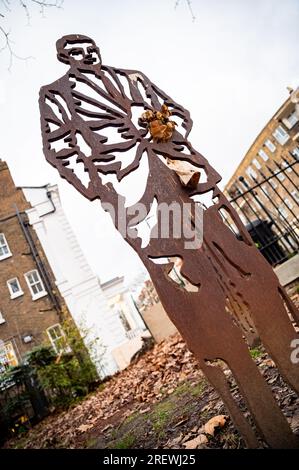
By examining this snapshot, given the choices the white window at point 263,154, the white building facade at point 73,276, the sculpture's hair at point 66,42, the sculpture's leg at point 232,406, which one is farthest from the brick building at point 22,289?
the white window at point 263,154

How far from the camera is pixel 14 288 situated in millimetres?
13547

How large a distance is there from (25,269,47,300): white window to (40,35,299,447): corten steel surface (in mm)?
12662

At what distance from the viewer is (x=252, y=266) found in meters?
1.60

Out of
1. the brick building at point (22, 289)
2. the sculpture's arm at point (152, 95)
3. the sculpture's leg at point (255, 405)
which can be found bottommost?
the sculpture's leg at point (255, 405)

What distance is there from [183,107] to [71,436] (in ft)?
14.9

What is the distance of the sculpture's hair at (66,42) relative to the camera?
2.14m

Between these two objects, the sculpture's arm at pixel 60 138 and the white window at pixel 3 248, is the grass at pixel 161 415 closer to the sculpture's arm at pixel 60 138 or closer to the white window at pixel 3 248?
the sculpture's arm at pixel 60 138

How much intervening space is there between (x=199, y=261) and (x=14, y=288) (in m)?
13.9

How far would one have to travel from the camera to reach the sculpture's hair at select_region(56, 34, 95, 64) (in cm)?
214

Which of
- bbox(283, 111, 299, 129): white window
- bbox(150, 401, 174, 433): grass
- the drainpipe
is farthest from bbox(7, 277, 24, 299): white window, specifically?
bbox(283, 111, 299, 129): white window

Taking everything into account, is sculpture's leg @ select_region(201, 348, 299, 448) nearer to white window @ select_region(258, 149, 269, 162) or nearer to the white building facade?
the white building facade

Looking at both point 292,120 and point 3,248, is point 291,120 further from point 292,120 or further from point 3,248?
point 3,248

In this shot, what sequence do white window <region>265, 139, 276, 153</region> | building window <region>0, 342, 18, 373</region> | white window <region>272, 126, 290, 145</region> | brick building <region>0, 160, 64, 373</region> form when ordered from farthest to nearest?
white window <region>265, 139, 276, 153</region> → white window <region>272, 126, 290, 145</region> → brick building <region>0, 160, 64, 373</region> → building window <region>0, 342, 18, 373</region>

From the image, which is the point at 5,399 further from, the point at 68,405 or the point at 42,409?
the point at 68,405
